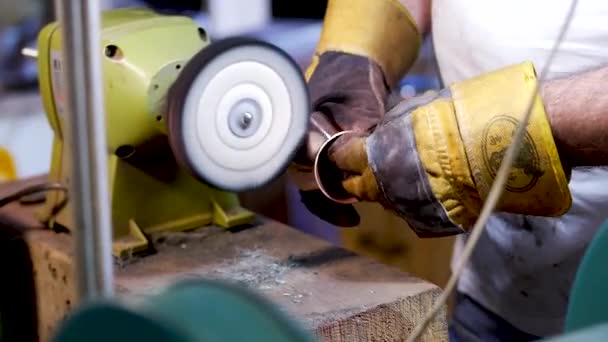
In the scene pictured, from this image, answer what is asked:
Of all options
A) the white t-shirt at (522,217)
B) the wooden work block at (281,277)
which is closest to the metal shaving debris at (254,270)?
the wooden work block at (281,277)

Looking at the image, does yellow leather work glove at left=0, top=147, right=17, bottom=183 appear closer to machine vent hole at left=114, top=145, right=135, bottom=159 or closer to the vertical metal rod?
machine vent hole at left=114, top=145, right=135, bottom=159

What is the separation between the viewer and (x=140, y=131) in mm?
834

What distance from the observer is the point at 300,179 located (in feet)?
2.74

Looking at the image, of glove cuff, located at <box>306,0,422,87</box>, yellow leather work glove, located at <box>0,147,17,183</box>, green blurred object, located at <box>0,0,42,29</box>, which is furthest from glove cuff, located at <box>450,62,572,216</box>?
green blurred object, located at <box>0,0,42,29</box>

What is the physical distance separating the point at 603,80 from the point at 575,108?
3 cm

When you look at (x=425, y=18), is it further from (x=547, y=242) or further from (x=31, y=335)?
(x=31, y=335)

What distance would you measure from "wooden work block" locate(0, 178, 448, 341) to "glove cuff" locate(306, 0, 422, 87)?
0.60 feet

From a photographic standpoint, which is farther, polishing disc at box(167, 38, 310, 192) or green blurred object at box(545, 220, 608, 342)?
polishing disc at box(167, 38, 310, 192)

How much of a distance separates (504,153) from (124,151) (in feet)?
1.21

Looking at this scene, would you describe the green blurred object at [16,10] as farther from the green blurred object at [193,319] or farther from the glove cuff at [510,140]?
the green blurred object at [193,319]

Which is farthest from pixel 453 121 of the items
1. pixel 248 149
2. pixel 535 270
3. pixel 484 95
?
pixel 535 270

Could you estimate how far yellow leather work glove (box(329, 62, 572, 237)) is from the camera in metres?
0.65

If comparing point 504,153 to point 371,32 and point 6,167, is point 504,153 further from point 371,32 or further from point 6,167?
point 6,167

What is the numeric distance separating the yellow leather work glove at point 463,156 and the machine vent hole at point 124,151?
9.4 inches
